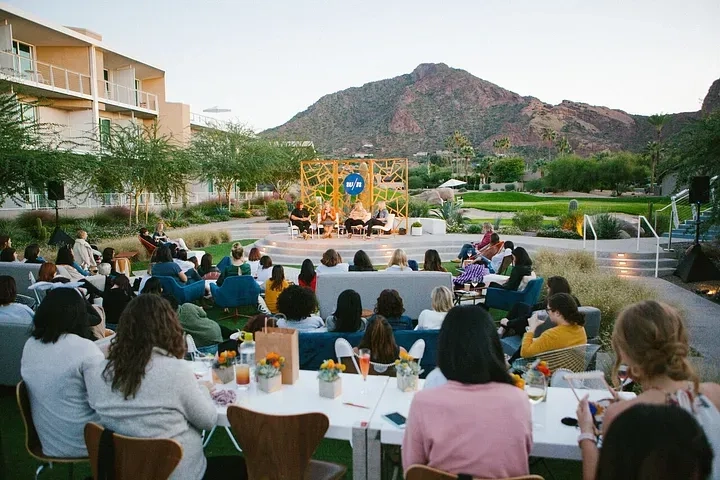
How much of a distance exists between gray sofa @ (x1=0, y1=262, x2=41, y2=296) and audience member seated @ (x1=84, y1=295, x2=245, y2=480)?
7.10 meters

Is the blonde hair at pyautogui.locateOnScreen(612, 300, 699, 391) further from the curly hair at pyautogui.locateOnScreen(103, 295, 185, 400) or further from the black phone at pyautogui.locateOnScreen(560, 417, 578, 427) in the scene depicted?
the curly hair at pyautogui.locateOnScreen(103, 295, 185, 400)

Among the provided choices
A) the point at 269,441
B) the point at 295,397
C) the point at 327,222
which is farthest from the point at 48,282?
the point at 327,222

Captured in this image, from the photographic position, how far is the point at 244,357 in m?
3.60

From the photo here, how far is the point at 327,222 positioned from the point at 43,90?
51.7 feet

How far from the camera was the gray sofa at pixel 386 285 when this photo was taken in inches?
301

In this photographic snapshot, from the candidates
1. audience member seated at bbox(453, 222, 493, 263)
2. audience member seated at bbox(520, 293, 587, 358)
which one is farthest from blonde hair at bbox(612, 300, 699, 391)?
audience member seated at bbox(453, 222, 493, 263)

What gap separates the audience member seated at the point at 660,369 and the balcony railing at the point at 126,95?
96.5 ft

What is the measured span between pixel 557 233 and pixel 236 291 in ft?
44.9

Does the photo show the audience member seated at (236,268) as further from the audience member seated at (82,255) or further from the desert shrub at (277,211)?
the desert shrub at (277,211)

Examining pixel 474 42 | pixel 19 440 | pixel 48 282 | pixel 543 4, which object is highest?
pixel 474 42

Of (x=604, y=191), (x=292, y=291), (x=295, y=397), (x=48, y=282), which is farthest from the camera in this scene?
(x=604, y=191)

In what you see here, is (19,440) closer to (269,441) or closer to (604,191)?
(269,441)

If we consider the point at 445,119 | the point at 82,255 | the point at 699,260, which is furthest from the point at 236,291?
the point at 445,119

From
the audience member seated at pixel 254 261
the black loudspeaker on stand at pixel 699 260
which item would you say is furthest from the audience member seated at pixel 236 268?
the black loudspeaker on stand at pixel 699 260
